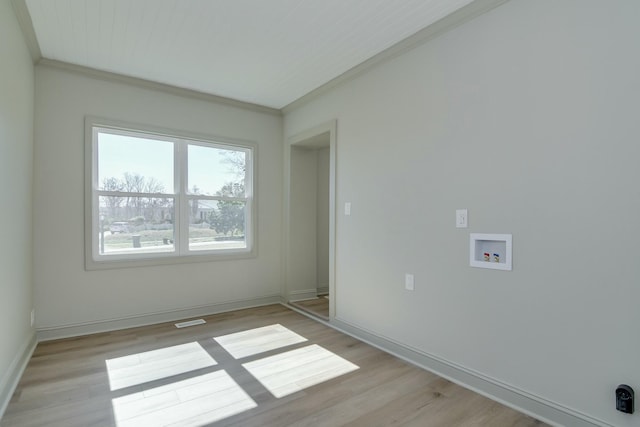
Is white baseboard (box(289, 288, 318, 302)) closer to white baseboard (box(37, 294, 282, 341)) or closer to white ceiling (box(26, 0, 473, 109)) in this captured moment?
white baseboard (box(37, 294, 282, 341))

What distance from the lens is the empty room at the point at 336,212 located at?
1.94m

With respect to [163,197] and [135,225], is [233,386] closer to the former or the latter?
[135,225]

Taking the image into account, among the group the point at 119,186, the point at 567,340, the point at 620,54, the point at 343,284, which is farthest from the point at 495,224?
the point at 119,186

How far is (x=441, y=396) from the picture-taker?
2330 millimetres

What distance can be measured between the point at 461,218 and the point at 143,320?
11.3ft

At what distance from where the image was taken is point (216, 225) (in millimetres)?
4402

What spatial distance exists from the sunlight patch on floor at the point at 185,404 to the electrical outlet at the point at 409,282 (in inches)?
59.0

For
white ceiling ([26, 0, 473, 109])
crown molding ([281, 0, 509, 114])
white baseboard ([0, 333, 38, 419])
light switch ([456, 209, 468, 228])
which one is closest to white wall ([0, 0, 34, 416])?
white baseboard ([0, 333, 38, 419])

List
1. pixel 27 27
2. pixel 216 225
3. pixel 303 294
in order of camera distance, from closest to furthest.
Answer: pixel 27 27
pixel 216 225
pixel 303 294

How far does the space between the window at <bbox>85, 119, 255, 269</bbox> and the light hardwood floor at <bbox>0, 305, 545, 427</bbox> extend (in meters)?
0.96

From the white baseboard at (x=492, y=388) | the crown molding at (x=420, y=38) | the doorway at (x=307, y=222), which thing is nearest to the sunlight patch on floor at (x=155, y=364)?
the white baseboard at (x=492, y=388)

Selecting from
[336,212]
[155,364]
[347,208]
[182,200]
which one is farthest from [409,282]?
[182,200]

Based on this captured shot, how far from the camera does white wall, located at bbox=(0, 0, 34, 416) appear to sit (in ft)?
7.20

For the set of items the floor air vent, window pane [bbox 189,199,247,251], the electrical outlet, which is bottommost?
the floor air vent
